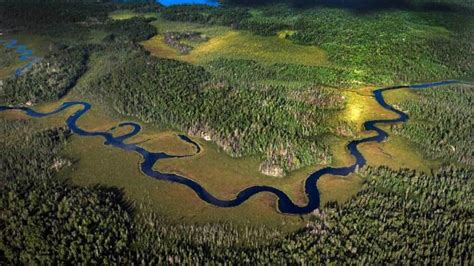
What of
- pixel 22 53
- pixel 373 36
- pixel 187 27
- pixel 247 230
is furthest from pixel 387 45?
pixel 22 53

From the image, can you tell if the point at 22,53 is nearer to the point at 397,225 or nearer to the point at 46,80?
the point at 46,80

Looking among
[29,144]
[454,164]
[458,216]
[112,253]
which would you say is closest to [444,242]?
[458,216]

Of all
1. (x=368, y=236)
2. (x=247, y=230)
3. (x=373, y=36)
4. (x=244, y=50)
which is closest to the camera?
(x=368, y=236)

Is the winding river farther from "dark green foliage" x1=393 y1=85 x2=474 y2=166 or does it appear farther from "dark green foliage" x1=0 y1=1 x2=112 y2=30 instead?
"dark green foliage" x1=0 y1=1 x2=112 y2=30

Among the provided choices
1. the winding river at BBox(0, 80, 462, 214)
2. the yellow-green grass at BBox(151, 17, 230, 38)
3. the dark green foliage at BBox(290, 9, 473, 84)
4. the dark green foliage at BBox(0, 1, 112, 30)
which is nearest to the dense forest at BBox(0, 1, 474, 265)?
the dark green foliage at BBox(290, 9, 473, 84)

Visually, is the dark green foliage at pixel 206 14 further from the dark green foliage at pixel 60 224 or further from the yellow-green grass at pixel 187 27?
the dark green foliage at pixel 60 224

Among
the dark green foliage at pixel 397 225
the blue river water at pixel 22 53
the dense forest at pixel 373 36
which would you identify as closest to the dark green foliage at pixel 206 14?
the dense forest at pixel 373 36
